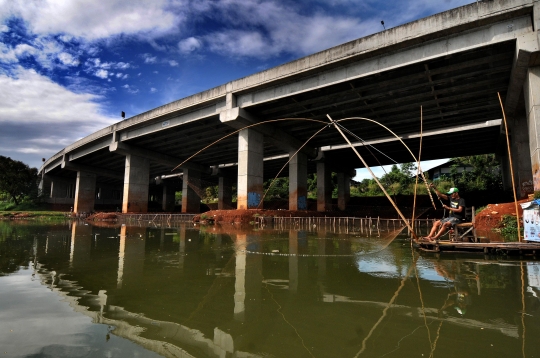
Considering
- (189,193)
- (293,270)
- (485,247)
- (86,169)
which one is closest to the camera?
(293,270)

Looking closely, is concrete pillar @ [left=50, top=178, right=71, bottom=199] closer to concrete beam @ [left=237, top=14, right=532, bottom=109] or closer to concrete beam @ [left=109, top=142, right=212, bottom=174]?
concrete beam @ [left=109, top=142, right=212, bottom=174]

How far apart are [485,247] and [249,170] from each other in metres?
17.0

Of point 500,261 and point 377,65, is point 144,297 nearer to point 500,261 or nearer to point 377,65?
point 500,261

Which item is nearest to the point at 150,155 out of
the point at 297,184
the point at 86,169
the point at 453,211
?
the point at 86,169

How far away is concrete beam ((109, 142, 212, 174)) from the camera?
31.9 m

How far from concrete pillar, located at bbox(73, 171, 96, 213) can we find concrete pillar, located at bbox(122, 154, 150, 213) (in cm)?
1697

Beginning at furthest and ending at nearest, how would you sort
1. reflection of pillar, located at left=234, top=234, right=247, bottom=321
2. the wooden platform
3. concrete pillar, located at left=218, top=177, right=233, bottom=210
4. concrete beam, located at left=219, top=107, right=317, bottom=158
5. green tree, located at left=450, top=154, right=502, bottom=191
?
concrete pillar, located at left=218, top=177, right=233, bottom=210 → green tree, located at left=450, top=154, right=502, bottom=191 → concrete beam, located at left=219, top=107, right=317, bottom=158 → the wooden platform → reflection of pillar, located at left=234, top=234, right=247, bottom=321

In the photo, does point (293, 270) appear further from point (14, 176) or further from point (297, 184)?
point (14, 176)

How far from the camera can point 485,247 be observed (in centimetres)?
758

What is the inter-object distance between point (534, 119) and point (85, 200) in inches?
2076

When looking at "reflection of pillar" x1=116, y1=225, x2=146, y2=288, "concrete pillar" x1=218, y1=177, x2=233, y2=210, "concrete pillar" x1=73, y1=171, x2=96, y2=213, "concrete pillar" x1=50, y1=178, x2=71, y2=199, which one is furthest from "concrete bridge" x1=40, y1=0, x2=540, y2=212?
"concrete pillar" x1=50, y1=178, x2=71, y2=199

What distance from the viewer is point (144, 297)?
4.32 m

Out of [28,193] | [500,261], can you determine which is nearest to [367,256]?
[500,261]

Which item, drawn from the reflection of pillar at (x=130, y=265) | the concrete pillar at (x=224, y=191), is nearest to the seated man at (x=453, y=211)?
the reflection of pillar at (x=130, y=265)
